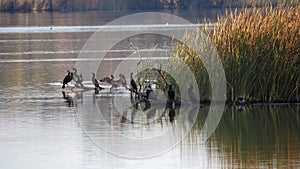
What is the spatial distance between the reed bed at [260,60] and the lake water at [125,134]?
367 millimetres

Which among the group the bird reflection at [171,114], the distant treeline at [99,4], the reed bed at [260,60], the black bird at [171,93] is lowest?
the distant treeline at [99,4]

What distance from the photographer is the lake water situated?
10.8m

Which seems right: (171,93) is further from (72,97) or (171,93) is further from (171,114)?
(72,97)

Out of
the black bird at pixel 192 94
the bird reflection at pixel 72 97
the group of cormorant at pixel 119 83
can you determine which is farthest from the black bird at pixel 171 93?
the bird reflection at pixel 72 97

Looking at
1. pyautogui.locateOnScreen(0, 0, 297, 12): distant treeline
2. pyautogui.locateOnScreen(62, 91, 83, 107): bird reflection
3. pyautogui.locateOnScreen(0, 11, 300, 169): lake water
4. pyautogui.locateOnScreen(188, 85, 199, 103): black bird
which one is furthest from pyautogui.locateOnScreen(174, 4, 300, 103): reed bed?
pyautogui.locateOnScreen(0, 0, 297, 12): distant treeline

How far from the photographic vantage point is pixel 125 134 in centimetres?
1290

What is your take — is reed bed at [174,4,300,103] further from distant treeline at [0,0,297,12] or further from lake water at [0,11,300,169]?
distant treeline at [0,0,297,12]

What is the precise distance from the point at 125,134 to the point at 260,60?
3560 millimetres

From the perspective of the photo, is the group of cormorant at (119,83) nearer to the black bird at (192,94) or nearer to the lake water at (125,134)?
the lake water at (125,134)

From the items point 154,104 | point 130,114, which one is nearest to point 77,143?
point 130,114

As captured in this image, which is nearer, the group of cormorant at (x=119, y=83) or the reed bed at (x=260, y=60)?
the reed bed at (x=260, y=60)

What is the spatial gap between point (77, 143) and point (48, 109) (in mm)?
3722

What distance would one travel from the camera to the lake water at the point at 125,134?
10.8 metres

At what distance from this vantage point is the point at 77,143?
1211cm
